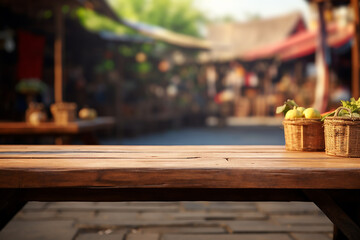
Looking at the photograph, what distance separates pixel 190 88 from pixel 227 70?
7.32ft

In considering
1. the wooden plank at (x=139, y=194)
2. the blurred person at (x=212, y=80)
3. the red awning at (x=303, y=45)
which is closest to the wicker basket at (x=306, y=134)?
the wooden plank at (x=139, y=194)

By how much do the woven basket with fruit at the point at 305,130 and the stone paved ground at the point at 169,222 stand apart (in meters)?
0.96

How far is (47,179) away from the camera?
1547mm

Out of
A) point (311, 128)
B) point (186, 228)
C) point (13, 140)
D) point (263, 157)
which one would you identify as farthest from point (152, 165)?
point (13, 140)

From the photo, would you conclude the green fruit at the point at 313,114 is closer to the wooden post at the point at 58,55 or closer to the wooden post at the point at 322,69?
the wooden post at the point at 322,69

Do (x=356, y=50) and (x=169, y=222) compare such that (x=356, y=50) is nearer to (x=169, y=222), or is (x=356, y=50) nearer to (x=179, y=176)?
(x=169, y=222)

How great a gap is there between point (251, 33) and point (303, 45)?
10714 millimetres

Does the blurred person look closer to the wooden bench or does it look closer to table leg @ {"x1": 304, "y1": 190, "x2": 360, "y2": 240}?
the wooden bench

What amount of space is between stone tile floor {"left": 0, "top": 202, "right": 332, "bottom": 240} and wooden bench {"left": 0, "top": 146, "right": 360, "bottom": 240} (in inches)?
37.3

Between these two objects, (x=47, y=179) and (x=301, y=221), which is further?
(x=301, y=221)

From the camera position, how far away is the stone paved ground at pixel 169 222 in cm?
287

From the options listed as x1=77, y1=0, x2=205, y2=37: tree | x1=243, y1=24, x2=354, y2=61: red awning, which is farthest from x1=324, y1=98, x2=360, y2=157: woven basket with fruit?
x1=77, y1=0, x2=205, y2=37: tree

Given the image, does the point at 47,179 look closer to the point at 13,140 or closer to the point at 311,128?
the point at 311,128

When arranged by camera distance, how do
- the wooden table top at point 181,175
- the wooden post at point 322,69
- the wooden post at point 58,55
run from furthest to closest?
the wooden post at point 58,55 → the wooden post at point 322,69 → the wooden table top at point 181,175
